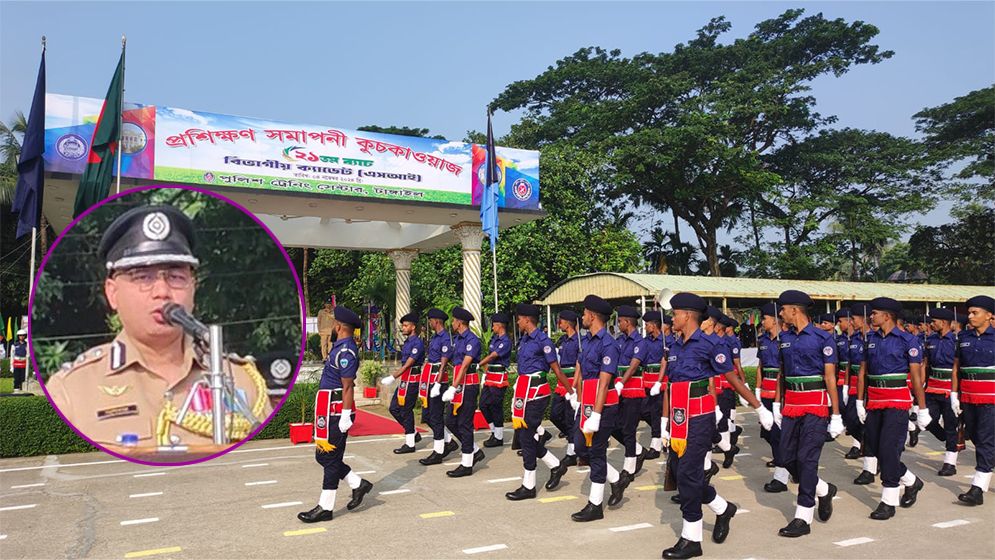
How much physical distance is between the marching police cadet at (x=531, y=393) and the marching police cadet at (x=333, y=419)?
5.79 ft

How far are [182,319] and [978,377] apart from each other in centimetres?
840

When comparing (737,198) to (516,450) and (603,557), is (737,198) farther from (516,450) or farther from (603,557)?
(603,557)

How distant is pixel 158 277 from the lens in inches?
114

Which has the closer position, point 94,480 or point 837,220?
point 94,480

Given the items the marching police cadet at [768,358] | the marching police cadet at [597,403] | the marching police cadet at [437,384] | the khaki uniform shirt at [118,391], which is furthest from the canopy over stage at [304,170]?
the khaki uniform shirt at [118,391]

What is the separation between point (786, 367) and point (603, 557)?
255 centimetres

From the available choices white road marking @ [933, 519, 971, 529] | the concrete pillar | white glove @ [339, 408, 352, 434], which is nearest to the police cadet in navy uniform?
white road marking @ [933, 519, 971, 529]

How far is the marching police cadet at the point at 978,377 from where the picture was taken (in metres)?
7.80

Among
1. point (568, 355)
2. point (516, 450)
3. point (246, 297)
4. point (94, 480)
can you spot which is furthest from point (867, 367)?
point (94, 480)

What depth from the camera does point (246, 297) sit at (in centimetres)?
306

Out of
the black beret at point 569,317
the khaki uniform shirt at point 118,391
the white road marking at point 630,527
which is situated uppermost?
the black beret at point 569,317

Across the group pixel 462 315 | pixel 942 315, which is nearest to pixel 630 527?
pixel 462 315

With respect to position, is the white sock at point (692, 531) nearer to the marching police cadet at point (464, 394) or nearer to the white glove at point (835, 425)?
the white glove at point (835, 425)

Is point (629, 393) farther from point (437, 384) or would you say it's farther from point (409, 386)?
point (409, 386)
